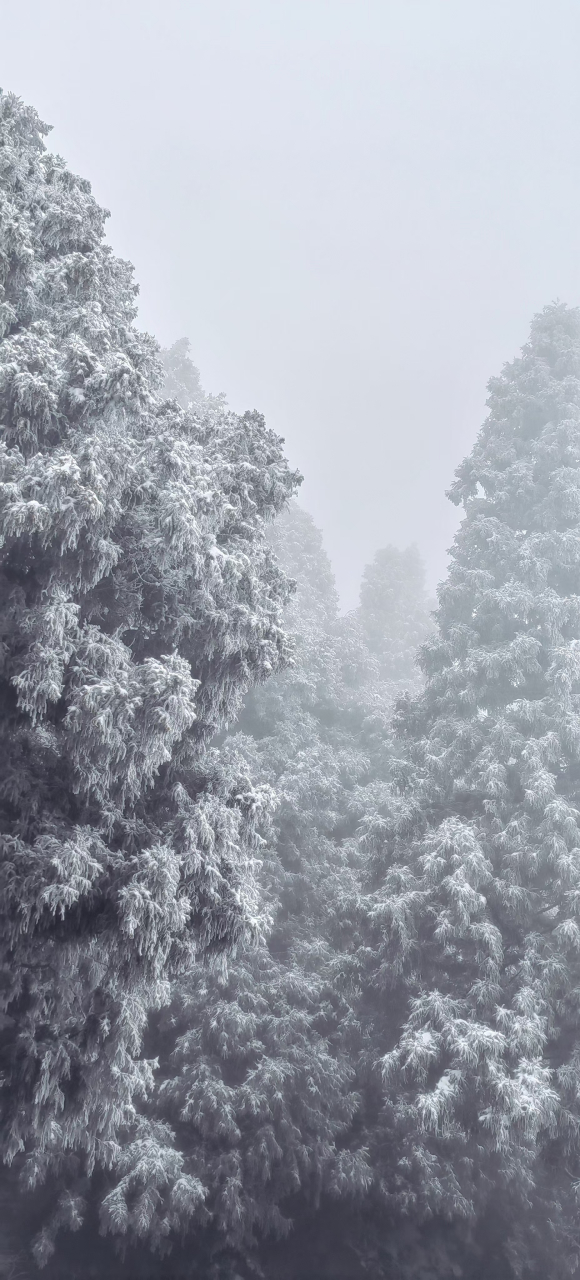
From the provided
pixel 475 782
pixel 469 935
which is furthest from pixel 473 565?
pixel 469 935

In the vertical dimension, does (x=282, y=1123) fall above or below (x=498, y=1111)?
below

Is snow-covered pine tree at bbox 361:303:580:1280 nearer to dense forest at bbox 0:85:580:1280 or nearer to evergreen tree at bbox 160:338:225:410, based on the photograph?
dense forest at bbox 0:85:580:1280

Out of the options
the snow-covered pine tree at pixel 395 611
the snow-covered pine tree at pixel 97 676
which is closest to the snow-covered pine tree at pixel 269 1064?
the snow-covered pine tree at pixel 97 676

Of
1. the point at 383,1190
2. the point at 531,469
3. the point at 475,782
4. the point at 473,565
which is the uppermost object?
the point at 531,469

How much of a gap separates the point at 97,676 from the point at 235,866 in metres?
2.76

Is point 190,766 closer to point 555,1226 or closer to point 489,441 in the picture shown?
point 555,1226

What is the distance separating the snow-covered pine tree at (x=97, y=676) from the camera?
6.55 m

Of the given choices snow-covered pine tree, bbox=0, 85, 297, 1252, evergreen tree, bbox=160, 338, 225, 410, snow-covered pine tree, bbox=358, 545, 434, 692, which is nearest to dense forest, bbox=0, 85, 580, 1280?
snow-covered pine tree, bbox=0, 85, 297, 1252

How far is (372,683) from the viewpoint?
28.7 m

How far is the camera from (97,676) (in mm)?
6754

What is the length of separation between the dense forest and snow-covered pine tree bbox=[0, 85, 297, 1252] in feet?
0.12

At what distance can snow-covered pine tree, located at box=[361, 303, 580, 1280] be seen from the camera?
11.0 m

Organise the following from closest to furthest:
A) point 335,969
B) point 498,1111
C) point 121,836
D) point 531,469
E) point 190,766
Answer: point 121,836, point 190,766, point 498,1111, point 335,969, point 531,469

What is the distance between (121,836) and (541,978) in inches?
334
